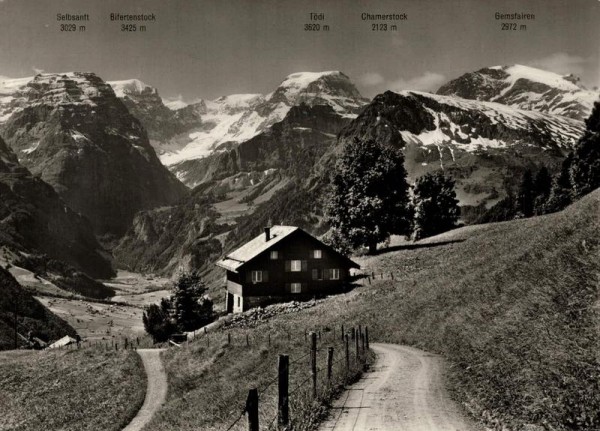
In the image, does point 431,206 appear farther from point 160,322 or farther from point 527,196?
point 160,322

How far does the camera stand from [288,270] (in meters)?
71.4

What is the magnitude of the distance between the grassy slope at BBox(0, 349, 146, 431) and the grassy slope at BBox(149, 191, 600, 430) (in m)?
3.43

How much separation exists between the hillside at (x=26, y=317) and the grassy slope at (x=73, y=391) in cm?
7654

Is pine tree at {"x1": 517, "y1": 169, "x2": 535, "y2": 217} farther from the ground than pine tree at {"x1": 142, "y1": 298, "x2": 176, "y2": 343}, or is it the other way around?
pine tree at {"x1": 517, "y1": 169, "x2": 535, "y2": 217}

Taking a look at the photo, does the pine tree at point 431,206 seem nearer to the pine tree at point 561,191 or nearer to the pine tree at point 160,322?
the pine tree at point 561,191

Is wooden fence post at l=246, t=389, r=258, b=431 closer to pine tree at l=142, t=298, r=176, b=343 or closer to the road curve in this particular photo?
the road curve

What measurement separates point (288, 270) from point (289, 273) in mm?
407

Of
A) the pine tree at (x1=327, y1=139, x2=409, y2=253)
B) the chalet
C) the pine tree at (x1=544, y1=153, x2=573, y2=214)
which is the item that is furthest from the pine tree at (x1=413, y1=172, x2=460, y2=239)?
the chalet

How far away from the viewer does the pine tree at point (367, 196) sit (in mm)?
73812

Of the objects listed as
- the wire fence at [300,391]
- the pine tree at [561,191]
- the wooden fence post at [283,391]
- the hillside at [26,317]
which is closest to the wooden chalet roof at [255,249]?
the wire fence at [300,391]

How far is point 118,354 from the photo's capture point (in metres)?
52.5

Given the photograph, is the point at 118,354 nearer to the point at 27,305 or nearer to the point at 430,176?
the point at 430,176

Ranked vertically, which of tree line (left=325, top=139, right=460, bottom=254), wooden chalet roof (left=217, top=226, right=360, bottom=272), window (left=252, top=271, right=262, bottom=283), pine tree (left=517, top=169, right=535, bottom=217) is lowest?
window (left=252, top=271, right=262, bottom=283)

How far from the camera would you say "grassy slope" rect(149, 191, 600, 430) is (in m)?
14.7
